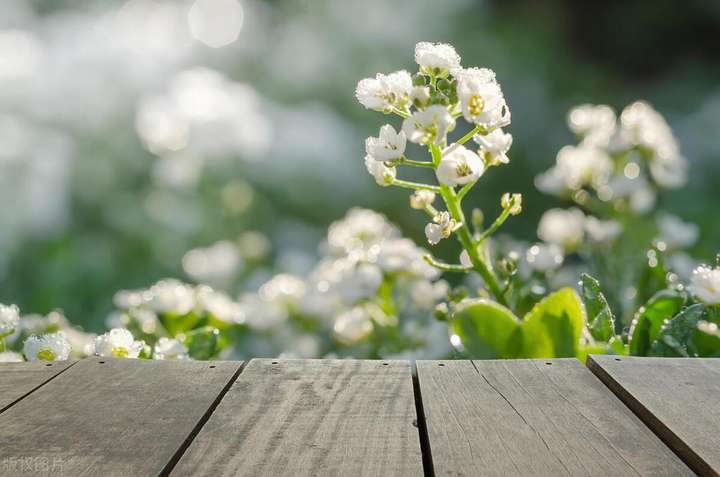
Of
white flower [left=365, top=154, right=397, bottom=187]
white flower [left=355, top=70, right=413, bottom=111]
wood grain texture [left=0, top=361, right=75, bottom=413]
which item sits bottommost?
wood grain texture [left=0, top=361, right=75, bottom=413]

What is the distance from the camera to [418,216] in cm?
259

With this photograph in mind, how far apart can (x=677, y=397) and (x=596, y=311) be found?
17.6 inches

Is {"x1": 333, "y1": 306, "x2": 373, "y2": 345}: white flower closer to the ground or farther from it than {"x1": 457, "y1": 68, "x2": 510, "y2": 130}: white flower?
closer to the ground

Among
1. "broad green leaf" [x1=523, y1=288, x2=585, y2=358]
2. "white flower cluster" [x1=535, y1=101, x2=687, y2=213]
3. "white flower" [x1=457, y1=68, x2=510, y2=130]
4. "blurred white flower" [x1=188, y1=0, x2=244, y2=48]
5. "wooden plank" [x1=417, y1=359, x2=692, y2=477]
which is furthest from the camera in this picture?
"blurred white flower" [x1=188, y1=0, x2=244, y2=48]

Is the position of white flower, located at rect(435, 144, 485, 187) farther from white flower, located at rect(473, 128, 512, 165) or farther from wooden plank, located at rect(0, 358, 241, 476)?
wooden plank, located at rect(0, 358, 241, 476)

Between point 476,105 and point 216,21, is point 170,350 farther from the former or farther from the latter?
point 216,21

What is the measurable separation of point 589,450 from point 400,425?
0.16 metres

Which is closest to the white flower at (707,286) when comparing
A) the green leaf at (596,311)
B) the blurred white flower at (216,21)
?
the green leaf at (596,311)

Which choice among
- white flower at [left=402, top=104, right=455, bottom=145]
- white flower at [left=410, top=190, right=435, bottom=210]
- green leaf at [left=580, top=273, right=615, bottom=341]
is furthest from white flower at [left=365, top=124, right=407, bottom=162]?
green leaf at [left=580, top=273, right=615, bottom=341]

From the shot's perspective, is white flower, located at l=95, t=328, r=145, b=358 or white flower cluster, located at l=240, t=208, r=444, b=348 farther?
white flower cluster, located at l=240, t=208, r=444, b=348

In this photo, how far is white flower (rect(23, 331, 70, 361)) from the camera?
1.25 m

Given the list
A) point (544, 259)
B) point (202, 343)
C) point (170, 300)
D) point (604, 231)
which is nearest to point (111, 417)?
point (202, 343)

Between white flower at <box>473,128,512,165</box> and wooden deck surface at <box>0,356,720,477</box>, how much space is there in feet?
0.90

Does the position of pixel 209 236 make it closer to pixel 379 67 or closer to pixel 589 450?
pixel 379 67
